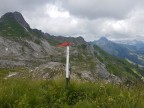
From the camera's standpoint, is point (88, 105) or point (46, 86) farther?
point (46, 86)

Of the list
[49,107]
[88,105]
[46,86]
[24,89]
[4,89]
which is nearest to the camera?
[88,105]

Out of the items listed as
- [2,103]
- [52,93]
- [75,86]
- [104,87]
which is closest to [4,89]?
[2,103]

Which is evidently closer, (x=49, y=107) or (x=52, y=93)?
(x=49, y=107)

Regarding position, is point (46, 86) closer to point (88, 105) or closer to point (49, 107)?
point (49, 107)

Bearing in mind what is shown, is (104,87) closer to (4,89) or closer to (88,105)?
(88,105)

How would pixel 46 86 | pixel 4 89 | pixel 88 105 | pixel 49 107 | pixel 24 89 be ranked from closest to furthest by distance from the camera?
1. pixel 88 105
2. pixel 49 107
3. pixel 4 89
4. pixel 24 89
5. pixel 46 86

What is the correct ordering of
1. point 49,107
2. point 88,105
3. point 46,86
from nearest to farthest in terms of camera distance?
1. point 88,105
2. point 49,107
3. point 46,86

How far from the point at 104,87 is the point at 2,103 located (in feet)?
12.9

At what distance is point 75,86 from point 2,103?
3.26 meters

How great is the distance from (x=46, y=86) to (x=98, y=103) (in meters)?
3.28

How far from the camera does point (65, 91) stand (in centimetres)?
1143

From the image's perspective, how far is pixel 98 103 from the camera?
9.33 m

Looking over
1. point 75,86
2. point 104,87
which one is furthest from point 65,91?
point 104,87

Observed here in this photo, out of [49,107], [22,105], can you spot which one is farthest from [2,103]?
[49,107]
